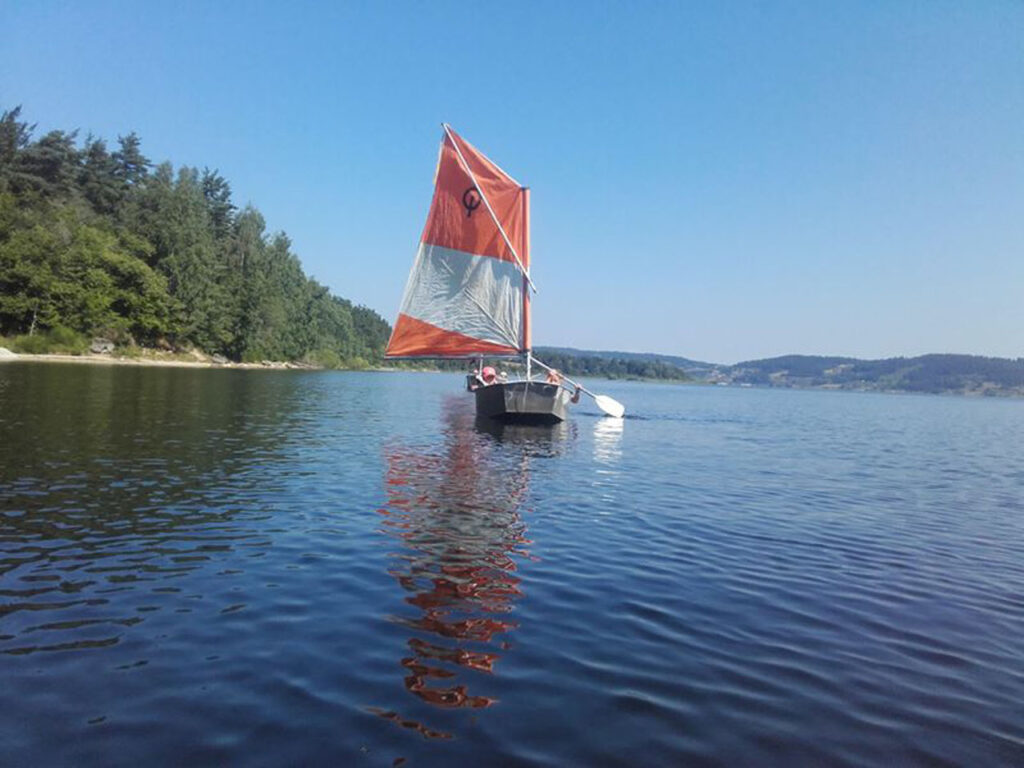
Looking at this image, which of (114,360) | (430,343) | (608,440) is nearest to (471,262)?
(430,343)

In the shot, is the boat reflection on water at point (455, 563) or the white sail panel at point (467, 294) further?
the white sail panel at point (467, 294)

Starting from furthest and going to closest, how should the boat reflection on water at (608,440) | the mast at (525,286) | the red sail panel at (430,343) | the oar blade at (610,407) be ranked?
the oar blade at (610,407), the red sail panel at (430,343), the mast at (525,286), the boat reflection on water at (608,440)

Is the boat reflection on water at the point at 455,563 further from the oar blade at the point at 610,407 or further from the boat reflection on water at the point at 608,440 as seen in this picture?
the oar blade at the point at 610,407

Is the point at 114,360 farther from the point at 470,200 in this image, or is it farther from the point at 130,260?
the point at 470,200

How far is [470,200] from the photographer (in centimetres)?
4047

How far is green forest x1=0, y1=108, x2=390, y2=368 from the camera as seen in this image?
86812 mm

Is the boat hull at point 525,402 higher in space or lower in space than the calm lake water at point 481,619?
higher

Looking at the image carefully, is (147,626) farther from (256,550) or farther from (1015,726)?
(1015,726)

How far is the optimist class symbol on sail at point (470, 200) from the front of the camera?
40250 mm

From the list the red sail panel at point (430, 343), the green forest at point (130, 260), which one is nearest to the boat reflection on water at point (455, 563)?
the red sail panel at point (430, 343)

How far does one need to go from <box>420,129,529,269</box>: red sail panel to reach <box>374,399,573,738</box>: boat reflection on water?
19.1 metres

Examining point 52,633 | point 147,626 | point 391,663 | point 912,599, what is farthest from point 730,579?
point 52,633

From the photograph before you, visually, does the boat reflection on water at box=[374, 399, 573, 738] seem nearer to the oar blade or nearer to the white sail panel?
the white sail panel

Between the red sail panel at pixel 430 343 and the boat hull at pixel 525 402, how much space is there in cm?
269
